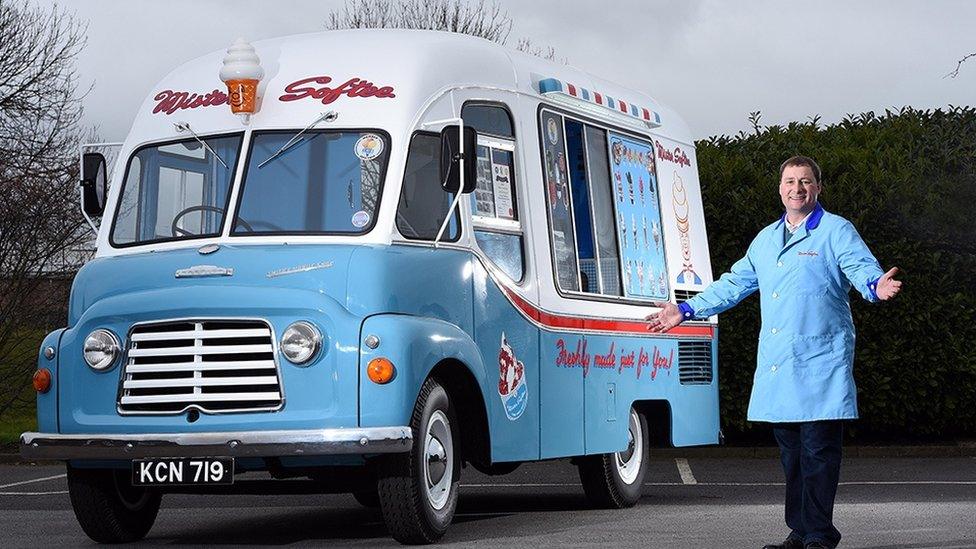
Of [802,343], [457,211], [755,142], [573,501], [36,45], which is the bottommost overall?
[573,501]

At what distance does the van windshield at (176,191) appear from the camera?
997 cm

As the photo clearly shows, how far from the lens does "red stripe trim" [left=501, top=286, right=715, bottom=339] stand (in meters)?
10.7

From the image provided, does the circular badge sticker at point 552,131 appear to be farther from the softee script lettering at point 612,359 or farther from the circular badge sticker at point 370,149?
the circular badge sticker at point 370,149

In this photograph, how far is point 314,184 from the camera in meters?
9.80

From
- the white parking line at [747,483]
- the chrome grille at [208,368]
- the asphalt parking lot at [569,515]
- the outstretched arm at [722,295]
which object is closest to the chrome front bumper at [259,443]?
the chrome grille at [208,368]

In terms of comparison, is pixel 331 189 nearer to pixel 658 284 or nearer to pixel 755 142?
pixel 658 284

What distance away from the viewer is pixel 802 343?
8.39 meters

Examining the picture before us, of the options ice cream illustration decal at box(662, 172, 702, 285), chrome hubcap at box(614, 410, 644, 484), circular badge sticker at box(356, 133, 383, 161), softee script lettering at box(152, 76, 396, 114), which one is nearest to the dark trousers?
circular badge sticker at box(356, 133, 383, 161)

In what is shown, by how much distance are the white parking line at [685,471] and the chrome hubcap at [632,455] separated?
2.66 m

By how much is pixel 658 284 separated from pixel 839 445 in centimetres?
481

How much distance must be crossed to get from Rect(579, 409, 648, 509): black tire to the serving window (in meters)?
1.10

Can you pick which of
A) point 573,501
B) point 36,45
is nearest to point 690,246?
point 573,501

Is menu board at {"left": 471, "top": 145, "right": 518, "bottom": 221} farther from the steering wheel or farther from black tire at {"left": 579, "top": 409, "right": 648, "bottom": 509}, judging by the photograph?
black tire at {"left": 579, "top": 409, "right": 648, "bottom": 509}

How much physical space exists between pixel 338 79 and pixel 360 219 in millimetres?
956
